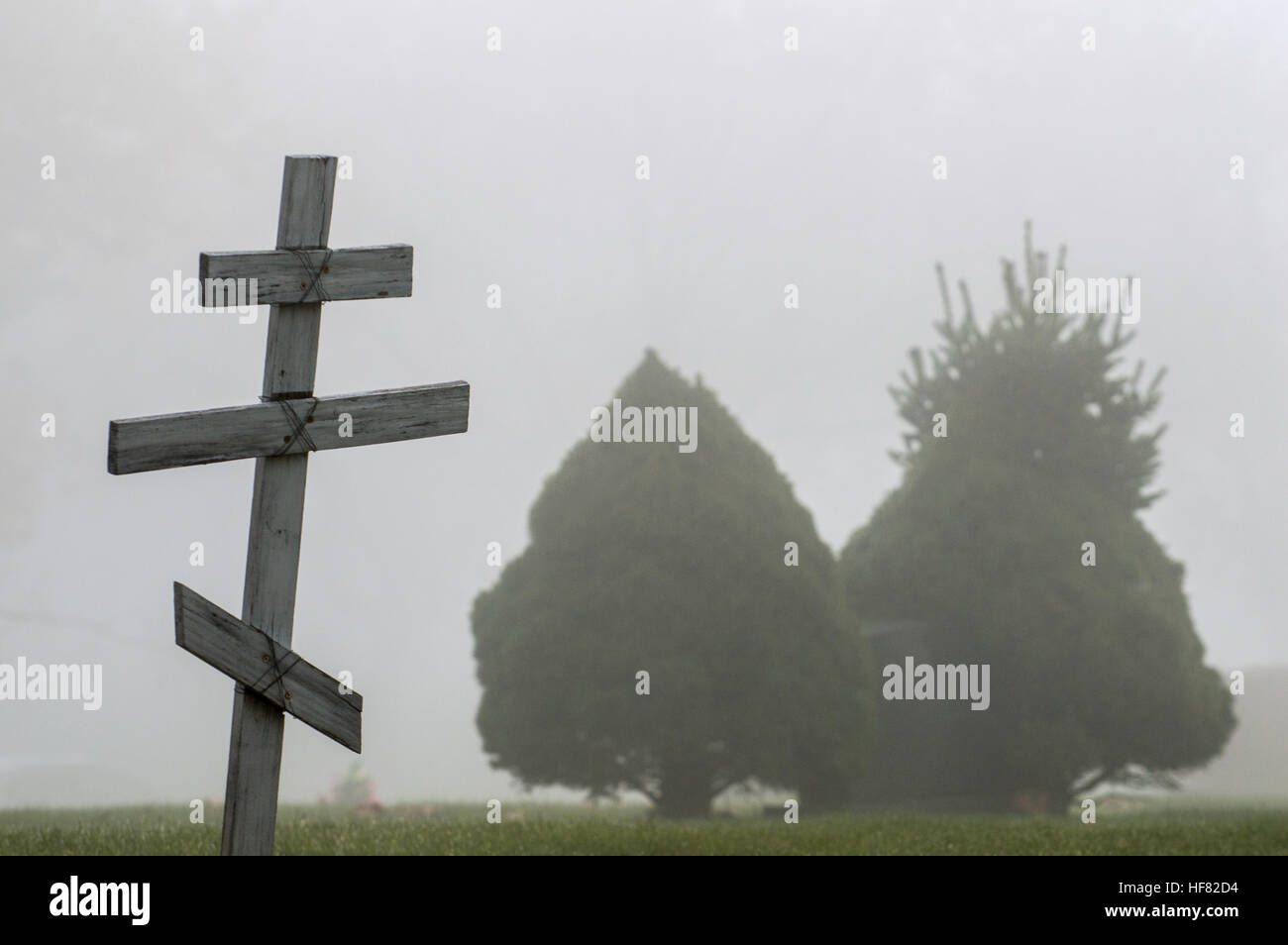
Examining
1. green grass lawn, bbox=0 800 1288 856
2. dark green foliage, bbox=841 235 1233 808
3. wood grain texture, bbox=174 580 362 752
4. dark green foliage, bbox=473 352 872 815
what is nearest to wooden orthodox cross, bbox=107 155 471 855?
wood grain texture, bbox=174 580 362 752

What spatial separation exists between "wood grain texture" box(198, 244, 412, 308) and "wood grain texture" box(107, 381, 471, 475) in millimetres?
346

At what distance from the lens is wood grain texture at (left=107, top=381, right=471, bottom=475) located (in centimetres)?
396

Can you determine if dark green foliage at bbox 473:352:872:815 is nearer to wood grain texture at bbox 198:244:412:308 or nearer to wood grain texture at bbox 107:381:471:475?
wood grain texture at bbox 107:381:471:475

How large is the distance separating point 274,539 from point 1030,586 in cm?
674

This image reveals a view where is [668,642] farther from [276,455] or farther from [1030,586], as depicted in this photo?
[276,455]

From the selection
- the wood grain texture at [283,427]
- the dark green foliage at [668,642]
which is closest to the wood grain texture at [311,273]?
the wood grain texture at [283,427]

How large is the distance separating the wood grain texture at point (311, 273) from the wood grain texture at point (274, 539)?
0.05 meters

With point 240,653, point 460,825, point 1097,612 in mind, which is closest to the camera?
point 240,653

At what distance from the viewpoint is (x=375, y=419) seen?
4.42 meters

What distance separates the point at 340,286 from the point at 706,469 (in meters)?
5.11

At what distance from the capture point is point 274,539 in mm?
4234

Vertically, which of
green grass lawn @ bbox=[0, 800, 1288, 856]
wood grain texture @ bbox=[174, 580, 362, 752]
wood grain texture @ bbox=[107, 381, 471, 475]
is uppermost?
wood grain texture @ bbox=[107, 381, 471, 475]
